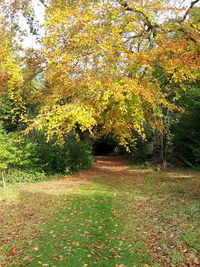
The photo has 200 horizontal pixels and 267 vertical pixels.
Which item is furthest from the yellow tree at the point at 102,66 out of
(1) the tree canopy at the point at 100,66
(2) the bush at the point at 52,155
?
(2) the bush at the point at 52,155

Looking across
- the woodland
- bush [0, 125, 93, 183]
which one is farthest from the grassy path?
bush [0, 125, 93, 183]

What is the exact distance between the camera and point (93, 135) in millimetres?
11312

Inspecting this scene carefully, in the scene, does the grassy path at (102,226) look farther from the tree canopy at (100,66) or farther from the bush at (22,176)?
the tree canopy at (100,66)

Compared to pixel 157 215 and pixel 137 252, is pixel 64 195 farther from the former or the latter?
pixel 137 252

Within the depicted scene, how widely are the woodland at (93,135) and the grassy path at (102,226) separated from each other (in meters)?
0.03

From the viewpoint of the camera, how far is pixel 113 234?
5625mm

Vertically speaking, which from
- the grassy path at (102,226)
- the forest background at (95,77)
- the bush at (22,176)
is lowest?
the grassy path at (102,226)

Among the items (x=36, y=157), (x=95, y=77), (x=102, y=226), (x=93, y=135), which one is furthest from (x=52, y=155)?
(x=102, y=226)

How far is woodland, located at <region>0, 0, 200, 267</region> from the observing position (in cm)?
509

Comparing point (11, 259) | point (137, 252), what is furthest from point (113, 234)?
point (11, 259)

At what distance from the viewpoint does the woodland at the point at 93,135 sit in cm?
509

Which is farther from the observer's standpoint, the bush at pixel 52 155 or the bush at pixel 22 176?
the bush at pixel 52 155

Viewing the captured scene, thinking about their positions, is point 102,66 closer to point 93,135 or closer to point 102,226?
point 93,135

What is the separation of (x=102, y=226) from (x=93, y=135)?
5594 mm
